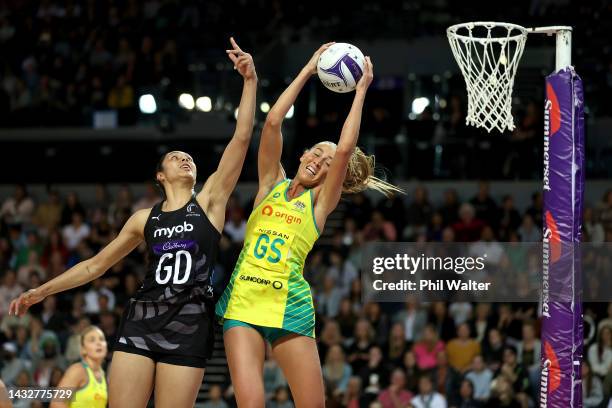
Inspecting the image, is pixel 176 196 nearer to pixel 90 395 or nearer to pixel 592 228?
pixel 90 395

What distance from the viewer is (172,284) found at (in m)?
7.41

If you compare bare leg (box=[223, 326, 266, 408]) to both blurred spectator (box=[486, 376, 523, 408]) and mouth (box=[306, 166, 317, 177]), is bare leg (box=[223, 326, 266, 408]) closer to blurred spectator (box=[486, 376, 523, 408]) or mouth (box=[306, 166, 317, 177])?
mouth (box=[306, 166, 317, 177])

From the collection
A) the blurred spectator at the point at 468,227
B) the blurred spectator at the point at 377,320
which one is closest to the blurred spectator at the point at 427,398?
the blurred spectator at the point at 377,320

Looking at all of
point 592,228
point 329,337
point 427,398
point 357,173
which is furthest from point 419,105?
point 357,173

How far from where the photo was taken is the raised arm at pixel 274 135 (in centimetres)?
765

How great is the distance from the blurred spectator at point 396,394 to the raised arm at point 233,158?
6.64 meters

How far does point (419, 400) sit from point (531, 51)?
26.2ft

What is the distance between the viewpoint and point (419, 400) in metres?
13.5

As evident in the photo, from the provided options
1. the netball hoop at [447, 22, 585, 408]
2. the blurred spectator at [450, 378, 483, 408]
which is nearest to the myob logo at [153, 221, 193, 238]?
the netball hoop at [447, 22, 585, 408]

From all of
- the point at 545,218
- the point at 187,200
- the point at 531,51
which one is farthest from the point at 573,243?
the point at 531,51

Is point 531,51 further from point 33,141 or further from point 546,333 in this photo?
point 546,333

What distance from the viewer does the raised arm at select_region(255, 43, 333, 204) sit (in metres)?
7.65

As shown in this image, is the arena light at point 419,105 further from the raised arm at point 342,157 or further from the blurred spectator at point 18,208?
the raised arm at point 342,157

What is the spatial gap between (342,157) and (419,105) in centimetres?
1177
